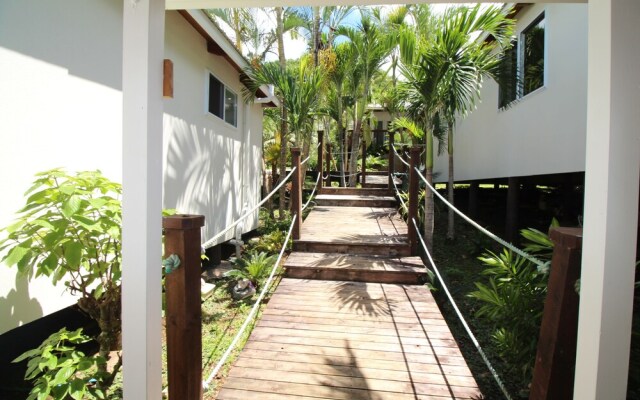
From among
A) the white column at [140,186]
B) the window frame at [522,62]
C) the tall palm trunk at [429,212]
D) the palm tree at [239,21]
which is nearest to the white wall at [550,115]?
the window frame at [522,62]

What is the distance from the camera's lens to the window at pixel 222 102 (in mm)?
6273

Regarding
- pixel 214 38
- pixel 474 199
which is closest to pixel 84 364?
pixel 214 38

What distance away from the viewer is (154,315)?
4.39 ft

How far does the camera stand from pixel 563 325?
127 centimetres

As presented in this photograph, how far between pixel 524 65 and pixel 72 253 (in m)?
7.38

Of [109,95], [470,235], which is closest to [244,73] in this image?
[109,95]

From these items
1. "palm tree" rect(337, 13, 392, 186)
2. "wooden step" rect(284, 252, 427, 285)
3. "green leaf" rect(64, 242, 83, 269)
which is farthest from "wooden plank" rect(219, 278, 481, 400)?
"palm tree" rect(337, 13, 392, 186)

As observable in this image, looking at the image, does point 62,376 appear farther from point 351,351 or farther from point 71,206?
point 351,351

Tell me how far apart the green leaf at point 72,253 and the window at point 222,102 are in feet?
15.9

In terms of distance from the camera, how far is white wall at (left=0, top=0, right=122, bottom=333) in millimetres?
2377

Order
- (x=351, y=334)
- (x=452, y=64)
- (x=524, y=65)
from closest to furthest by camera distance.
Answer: (x=351, y=334)
(x=452, y=64)
(x=524, y=65)

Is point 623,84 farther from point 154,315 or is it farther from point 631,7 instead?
point 154,315

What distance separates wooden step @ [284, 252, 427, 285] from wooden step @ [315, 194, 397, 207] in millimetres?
2720

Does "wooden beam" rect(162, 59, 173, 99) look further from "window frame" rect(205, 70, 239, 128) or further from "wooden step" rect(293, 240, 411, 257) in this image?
"window frame" rect(205, 70, 239, 128)
